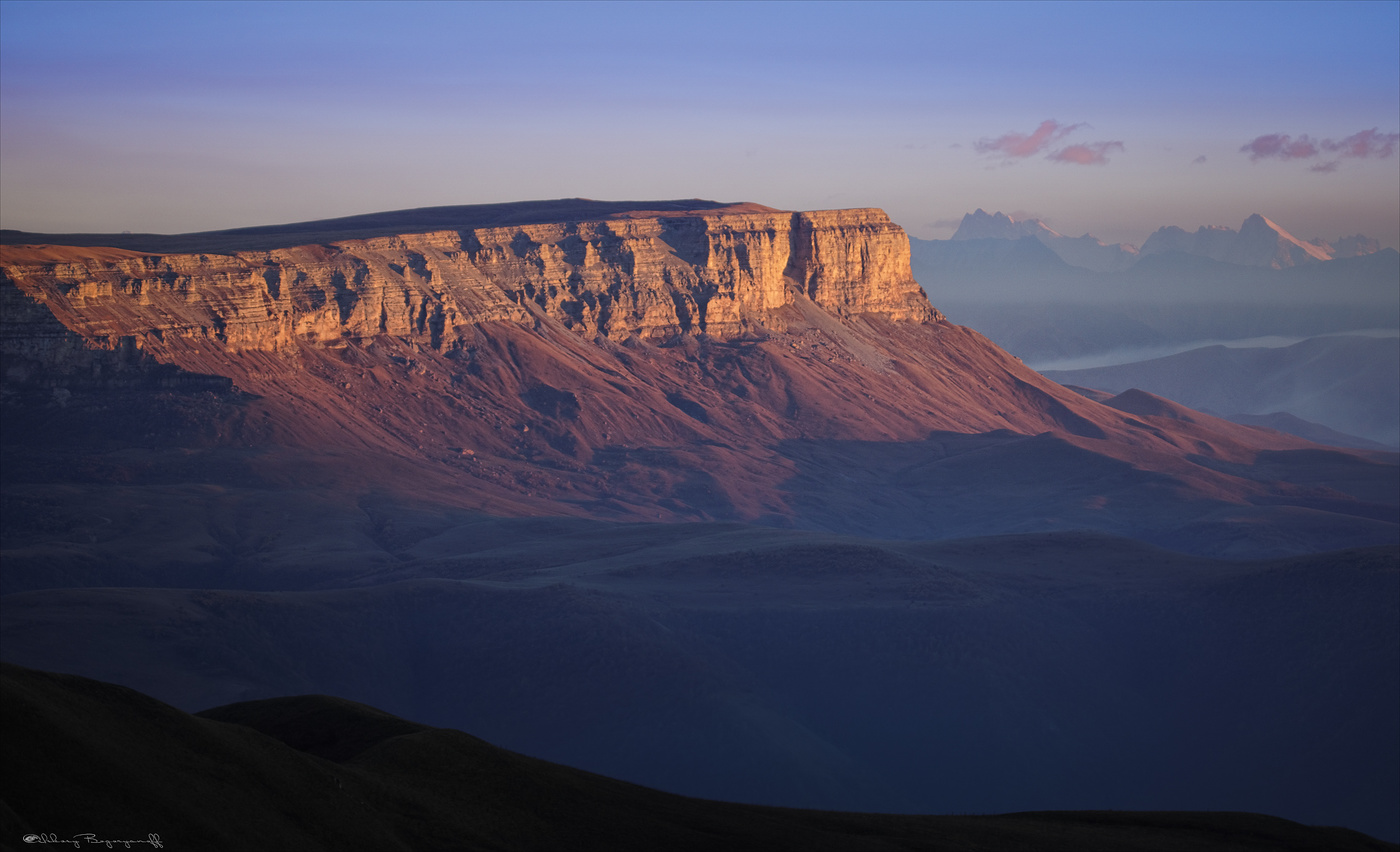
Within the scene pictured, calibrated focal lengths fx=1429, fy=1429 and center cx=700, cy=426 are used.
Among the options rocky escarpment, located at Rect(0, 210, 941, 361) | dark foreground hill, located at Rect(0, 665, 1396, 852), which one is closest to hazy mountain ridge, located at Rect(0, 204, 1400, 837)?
rocky escarpment, located at Rect(0, 210, 941, 361)

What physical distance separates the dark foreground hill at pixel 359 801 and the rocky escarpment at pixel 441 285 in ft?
320

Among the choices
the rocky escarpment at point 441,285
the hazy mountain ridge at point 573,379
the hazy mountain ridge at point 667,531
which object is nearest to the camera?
the hazy mountain ridge at point 667,531

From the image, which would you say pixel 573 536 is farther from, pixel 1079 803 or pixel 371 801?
pixel 371 801

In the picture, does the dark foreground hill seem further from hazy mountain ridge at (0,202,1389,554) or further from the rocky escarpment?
the rocky escarpment

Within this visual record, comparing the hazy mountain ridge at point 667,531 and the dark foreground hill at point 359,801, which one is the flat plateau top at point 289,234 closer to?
the hazy mountain ridge at point 667,531

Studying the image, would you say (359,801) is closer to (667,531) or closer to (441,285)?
(667,531)

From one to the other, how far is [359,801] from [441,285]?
437 feet

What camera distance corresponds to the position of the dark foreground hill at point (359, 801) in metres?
27.3

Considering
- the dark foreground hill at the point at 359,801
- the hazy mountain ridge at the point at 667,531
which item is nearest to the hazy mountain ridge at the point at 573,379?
the hazy mountain ridge at the point at 667,531

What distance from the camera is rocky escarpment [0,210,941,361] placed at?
434ft

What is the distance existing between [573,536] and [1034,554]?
36.9m

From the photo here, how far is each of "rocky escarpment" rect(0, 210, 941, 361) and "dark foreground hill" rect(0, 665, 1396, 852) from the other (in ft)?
320

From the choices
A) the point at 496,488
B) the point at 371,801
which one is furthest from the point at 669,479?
the point at 371,801

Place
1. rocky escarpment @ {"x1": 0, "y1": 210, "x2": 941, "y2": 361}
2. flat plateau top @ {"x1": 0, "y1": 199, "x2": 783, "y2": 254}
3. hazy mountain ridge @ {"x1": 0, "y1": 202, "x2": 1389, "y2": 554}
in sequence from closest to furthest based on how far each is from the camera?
rocky escarpment @ {"x1": 0, "y1": 210, "x2": 941, "y2": 361} < hazy mountain ridge @ {"x1": 0, "y1": 202, "x2": 1389, "y2": 554} < flat plateau top @ {"x1": 0, "y1": 199, "x2": 783, "y2": 254}
